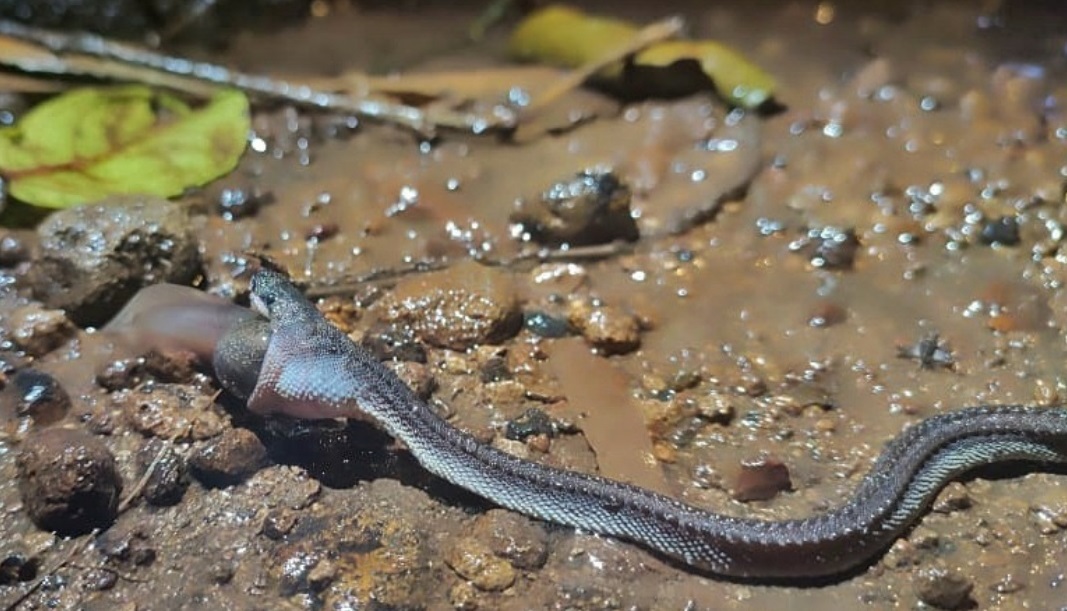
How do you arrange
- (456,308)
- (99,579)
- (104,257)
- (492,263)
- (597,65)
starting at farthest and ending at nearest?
(597,65), (492,263), (456,308), (104,257), (99,579)

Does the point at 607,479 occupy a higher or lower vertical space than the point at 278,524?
lower

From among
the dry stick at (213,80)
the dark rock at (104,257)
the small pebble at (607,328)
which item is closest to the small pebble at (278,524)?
the dark rock at (104,257)

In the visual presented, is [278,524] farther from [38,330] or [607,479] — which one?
[38,330]

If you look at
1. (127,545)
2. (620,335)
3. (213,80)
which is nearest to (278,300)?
(127,545)

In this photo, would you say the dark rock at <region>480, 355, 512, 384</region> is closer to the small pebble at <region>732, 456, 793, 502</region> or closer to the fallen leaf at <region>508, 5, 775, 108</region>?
the small pebble at <region>732, 456, 793, 502</region>

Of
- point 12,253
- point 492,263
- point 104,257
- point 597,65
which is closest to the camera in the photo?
point 104,257

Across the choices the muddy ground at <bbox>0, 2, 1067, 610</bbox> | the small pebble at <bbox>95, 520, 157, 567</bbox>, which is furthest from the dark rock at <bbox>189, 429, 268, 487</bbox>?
the small pebble at <bbox>95, 520, 157, 567</bbox>

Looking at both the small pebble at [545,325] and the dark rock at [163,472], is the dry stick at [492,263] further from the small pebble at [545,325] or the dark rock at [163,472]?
the dark rock at [163,472]
